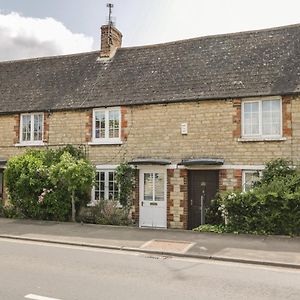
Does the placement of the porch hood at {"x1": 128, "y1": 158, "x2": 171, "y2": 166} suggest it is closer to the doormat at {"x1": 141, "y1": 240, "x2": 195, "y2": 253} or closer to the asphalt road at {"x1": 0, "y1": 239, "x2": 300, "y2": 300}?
the doormat at {"x1": 141, "y1": 240, "x2": 195, "y2": 253}

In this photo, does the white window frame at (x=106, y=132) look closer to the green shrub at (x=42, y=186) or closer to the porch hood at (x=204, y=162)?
the green shrub at (x=42, y=186)

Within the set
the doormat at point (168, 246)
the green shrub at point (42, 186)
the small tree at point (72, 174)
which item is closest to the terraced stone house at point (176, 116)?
the green shrub at point (42, 186)

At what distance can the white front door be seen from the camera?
15.6 meters

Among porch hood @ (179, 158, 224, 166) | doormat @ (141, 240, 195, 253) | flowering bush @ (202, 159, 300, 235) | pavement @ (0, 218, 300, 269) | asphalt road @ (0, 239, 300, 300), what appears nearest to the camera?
asphalt road @ (0, 239, 300, 300)

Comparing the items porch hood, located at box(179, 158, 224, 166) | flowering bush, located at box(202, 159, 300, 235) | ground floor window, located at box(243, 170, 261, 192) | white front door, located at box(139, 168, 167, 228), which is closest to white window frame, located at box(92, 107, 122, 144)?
white front door, located at box(139, 168, 167, 228)

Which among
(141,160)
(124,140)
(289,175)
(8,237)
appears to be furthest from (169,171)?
(8,237)

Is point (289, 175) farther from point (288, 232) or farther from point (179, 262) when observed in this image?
point (179, 262)

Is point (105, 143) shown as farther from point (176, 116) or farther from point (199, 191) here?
point (199, 191)

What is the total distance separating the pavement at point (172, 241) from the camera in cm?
963

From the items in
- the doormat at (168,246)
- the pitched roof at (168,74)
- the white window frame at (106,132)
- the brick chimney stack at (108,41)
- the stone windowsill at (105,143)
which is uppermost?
the brick chimney stack at (108,41)

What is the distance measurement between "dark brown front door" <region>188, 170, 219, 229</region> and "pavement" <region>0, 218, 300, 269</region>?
2456mm

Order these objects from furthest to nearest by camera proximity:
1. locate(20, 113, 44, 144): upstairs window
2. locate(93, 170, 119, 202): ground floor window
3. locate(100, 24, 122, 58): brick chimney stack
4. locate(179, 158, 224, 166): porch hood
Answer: locate(100, 24, 122, 58): brick chimney stack
locate(20, 113, 44, 144): upstairs window
locate(93, 170, 119, 202): ground floor window
locate(179, 158, 224, 166): porch hood

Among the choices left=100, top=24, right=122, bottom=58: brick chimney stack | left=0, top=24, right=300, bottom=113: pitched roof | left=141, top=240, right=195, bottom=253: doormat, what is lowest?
left=141, top=240, right=195, bottom=253: doormat

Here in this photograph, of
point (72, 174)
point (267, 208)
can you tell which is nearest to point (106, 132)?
point (72, 174)
